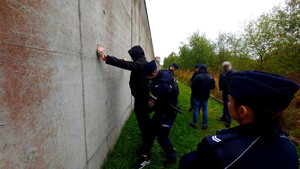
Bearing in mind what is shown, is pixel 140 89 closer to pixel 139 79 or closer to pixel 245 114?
pixel 139 79

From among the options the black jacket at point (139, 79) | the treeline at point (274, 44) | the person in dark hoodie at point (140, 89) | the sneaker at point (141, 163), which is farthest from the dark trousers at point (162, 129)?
the treeline at point (274, 44)

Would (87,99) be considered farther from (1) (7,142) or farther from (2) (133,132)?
(2) (133,132)

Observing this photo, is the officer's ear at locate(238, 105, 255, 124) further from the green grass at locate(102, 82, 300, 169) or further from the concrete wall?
the green grass at locate(102, 82, 300, 169)

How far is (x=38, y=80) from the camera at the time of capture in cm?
105

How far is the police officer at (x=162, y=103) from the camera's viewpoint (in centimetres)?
234

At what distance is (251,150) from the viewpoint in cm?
78

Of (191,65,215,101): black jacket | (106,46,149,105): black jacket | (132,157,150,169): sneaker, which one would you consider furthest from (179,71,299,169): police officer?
(191,65,215,101): black jacket

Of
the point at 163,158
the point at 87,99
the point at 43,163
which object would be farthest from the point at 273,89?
the point at 163,158

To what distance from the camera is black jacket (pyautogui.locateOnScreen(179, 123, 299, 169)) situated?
2.47 feet

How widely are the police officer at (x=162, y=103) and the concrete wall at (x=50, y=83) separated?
0.89 meters

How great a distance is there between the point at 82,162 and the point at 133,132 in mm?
2099

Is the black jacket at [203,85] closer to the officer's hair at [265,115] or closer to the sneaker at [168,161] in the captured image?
the sneaker at [168,161]

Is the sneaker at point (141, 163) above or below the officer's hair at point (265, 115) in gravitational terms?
below

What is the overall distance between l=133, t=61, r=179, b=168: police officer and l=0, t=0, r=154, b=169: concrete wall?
2.91ft
